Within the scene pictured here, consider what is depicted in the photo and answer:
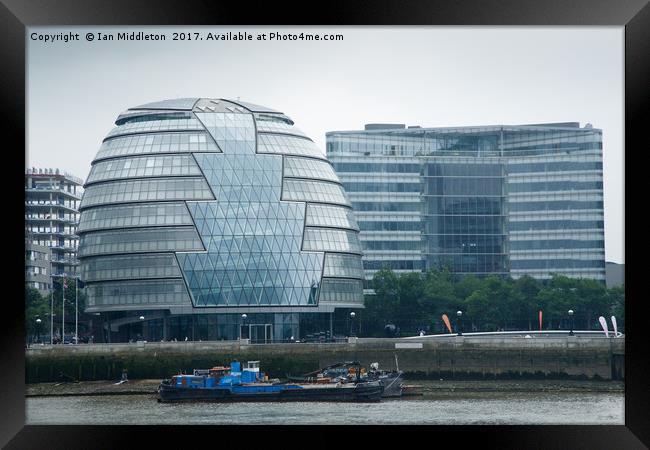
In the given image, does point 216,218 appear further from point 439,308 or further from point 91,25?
point 91,25

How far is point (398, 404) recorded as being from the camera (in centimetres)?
3597

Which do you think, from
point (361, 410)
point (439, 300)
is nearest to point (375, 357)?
point (361, 410)

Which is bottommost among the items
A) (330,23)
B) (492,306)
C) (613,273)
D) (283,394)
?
(283,394)

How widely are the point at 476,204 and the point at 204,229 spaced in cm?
2293

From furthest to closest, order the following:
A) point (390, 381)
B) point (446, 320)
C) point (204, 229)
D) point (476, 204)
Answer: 1. point (476, 204)
2. point (446, 320)
3. point (204, 229)
4. point (390, 381)

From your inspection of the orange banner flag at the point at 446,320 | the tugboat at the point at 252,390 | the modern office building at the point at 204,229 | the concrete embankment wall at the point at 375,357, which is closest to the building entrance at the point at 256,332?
the modern office building at the point at 204,229

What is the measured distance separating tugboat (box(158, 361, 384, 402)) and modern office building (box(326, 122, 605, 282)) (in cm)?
3353

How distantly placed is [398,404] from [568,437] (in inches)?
930

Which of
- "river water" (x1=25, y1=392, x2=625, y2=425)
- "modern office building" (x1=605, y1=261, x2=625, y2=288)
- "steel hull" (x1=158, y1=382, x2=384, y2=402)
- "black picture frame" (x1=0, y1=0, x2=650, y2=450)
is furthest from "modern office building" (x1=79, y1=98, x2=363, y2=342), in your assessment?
"black picture frame" (x1=0, y1=0, x2=650, y2=450)

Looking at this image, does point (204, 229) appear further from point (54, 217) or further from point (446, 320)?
point (54, 217)

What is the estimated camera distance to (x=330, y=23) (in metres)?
12.0

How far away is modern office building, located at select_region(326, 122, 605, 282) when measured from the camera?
72.6 m

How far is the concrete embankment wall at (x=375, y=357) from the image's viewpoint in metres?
43.7

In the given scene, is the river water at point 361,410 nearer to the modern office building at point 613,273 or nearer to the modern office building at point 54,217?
the modern office building at point 613,273
